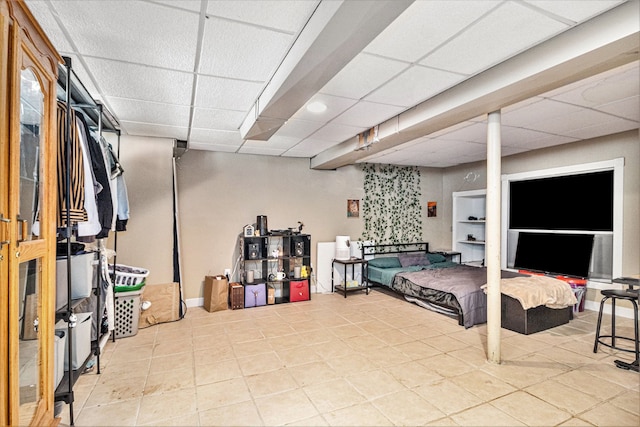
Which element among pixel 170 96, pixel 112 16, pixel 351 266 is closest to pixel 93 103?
pixel 170 96

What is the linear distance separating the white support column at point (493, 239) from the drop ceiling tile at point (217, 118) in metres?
2.62

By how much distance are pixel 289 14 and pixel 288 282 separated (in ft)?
15.2

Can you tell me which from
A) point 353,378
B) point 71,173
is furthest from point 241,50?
point 353,378

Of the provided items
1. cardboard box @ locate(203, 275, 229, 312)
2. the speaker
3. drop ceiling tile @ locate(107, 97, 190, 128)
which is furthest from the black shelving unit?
drop ceiling tile @ locate(107, 97, 190, 128)

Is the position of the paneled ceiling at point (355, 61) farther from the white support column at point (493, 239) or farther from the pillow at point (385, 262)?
the pillow at point (385, 262)

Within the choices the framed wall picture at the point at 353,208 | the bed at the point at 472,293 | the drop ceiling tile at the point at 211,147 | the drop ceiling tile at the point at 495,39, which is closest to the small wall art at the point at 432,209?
the bed at the point at 472,293

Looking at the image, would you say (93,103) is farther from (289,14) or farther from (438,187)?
(438,187)

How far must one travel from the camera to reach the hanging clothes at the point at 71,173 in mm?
2051

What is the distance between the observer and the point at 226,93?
3096 mm

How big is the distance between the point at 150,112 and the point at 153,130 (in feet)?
2.65

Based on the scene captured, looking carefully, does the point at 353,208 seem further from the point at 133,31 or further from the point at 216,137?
the point at 133,31

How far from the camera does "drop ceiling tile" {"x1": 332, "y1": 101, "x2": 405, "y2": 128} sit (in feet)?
11.2

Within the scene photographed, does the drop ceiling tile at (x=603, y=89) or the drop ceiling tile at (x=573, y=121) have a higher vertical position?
the drop ceiling tile at (x=603, y=89)

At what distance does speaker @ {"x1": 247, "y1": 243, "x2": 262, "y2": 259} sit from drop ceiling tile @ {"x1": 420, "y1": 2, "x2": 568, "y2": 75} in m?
4.00
